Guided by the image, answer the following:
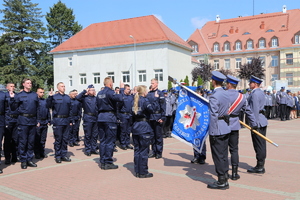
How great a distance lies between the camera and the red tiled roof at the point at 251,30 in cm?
6412

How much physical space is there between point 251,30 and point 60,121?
2591 inches

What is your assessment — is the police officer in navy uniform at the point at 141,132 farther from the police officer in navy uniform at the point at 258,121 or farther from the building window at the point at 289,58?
the building window at the point at 289,58

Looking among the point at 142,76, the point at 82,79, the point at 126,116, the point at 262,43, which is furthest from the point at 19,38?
the point at 126,116

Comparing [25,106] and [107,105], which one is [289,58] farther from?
[25,106]

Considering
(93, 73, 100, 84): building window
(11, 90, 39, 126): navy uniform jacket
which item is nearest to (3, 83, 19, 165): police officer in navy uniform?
(11, 90, 39, 126): navy uniform jacket

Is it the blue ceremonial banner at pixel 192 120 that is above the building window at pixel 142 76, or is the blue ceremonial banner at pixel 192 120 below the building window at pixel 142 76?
below

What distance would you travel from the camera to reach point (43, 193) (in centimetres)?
598

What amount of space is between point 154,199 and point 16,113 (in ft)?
15.9

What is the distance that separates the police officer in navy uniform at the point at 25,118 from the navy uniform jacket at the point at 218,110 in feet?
15.0

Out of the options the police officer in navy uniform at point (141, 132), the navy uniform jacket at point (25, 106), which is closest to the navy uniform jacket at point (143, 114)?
the police officer in navy uniform at point (141, 132)

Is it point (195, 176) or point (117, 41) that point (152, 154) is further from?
point (117, 41)

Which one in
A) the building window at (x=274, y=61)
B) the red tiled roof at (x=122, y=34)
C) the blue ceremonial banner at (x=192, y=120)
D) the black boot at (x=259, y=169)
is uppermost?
the red tiled roof at (x=122, y=34)

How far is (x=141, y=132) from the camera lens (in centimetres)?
712

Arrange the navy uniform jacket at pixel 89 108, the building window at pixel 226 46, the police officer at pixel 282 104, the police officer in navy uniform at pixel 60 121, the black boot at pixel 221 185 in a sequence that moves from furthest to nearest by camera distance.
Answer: the building window at pixel 226 46, the police officer at pixel 282 104, the navy uniform jacket at pixel 89 108, the police officer in navy uniform at pixel 60 121, the black boot at pixel 221 185
